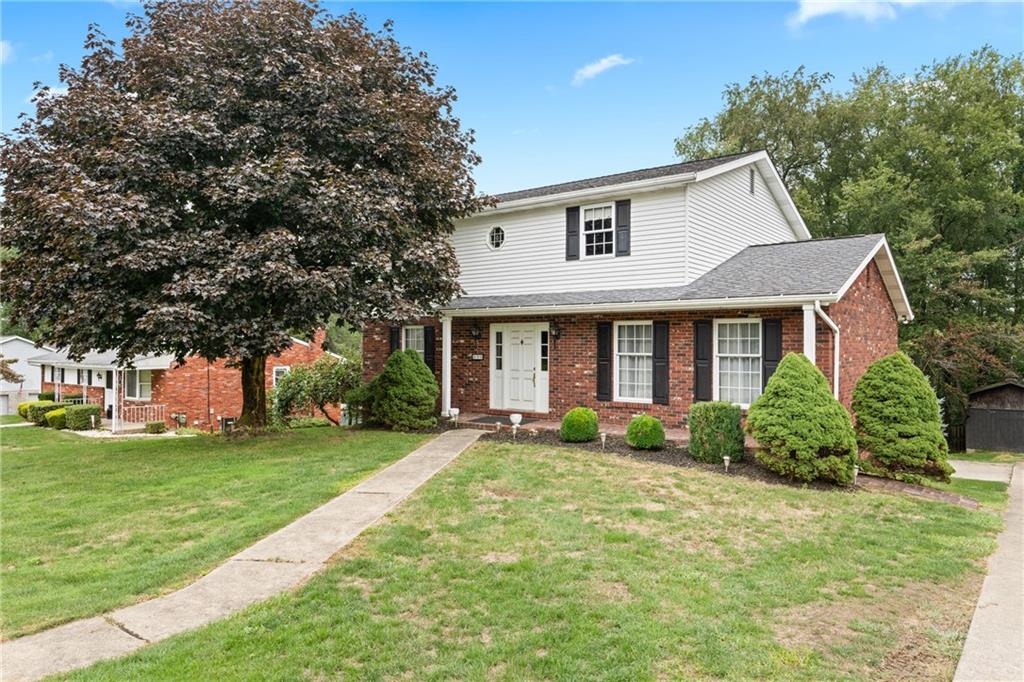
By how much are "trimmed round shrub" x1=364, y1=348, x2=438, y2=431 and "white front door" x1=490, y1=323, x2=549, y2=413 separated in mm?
1849

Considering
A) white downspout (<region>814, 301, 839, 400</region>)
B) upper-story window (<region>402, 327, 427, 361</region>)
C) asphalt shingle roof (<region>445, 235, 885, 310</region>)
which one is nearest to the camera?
white downspout (<region>814, 301, 839, 400</region>)

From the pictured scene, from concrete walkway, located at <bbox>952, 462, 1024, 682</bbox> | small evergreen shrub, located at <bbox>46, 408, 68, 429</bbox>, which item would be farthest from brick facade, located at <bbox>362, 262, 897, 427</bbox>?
small evergreen shrub, located at <bbox>46, 408, 68, 429</bbox>

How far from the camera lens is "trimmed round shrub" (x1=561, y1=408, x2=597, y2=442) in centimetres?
1127

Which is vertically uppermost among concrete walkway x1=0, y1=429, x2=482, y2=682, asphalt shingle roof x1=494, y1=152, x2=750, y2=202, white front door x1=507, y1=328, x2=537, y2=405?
asphalt shingle roof x1=494, y1=152, x2=750, y2=202

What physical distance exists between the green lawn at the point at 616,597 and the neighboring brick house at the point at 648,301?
438 cm

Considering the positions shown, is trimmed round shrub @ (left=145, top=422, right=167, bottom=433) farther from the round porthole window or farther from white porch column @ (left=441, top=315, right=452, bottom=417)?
the round porthole window

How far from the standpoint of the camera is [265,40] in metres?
10.9

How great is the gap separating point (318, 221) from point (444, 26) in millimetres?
6439

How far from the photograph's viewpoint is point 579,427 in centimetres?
1125

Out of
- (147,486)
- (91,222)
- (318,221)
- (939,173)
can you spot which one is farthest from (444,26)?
(939,173)

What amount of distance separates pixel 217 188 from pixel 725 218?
428 inches

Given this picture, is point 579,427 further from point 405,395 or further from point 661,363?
Result: point 405,395

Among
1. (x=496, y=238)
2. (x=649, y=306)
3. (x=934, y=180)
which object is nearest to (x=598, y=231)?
(x=649, y=306)

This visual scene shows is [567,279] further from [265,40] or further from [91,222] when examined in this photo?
[91,222]
